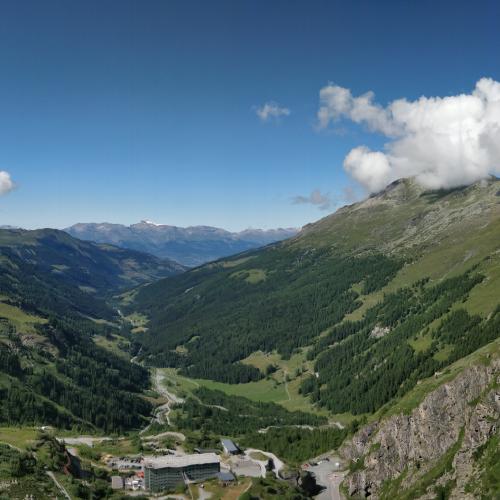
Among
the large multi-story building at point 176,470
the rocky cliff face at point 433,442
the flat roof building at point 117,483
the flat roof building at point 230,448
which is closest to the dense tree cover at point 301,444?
the flat roof building at point 230,448

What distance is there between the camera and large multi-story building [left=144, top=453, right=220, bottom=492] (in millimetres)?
134250

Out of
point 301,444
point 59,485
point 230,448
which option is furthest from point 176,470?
point 301,444

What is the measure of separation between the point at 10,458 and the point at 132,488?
3082 cm

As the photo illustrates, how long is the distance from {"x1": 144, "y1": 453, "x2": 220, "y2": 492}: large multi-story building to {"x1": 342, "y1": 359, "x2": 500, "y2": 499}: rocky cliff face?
41704mm

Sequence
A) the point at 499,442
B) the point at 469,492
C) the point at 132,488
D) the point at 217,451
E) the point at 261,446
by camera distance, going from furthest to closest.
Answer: the point at 261,446
the point at 217,451
the point at 132,488
the point at 499,442
the point at 469,492

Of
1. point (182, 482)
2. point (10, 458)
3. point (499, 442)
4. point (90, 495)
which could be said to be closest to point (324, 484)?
point (182, 482)

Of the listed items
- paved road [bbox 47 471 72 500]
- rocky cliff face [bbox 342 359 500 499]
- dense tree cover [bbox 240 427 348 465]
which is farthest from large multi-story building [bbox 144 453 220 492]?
rocky cliff face [bbox 342 359 500 499]

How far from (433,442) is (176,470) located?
70.6 m

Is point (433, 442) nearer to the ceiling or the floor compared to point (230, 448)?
nearer to the ceiling

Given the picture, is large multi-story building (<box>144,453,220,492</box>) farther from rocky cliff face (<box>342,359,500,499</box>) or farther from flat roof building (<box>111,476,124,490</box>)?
rocky cliff face (<box>342,359,500,499</box>)

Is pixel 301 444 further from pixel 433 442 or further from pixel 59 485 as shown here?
pixel 59 485

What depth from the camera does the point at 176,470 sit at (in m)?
137

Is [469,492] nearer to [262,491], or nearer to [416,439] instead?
[416,439]

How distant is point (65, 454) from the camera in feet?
463
